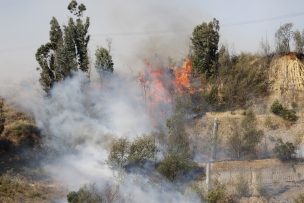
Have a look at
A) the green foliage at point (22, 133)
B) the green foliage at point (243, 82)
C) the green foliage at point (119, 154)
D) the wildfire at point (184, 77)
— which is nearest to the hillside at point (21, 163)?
the green foliage at point (22, 133)

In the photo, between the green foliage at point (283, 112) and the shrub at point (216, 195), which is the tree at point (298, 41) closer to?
the green foliage at point (283, 112)

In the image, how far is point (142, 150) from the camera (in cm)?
3934

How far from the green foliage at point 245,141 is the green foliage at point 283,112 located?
5172 mm

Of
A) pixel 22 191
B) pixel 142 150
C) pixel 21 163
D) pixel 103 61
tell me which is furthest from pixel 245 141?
pixel 103 61

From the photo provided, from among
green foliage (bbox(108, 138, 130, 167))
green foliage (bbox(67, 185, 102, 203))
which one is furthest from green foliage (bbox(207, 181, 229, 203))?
green foliage (bbox(108, 138, 130, 167))

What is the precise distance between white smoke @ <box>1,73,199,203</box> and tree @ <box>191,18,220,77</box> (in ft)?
21.2

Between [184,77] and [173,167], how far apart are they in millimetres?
18593

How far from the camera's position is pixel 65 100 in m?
47.9

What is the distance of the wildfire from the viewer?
53500mm

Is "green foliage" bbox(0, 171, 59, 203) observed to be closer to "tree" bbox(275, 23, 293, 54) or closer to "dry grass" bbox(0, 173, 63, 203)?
"dry grass" bbox(0, 173, 63, 203)

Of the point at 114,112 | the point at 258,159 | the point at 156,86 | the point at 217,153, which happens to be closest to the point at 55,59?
the point at 114,112

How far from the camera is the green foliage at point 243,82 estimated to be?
169 feet

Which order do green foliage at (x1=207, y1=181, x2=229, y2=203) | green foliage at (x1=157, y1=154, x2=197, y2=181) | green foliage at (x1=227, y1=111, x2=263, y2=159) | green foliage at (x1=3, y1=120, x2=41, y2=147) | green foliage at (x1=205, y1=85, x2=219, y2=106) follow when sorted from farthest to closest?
1. green foliage at (x1=205, y1=85, x2=219, y2=106)
2. green foliage at (x1=3, y1=120, x2=41, y2=147)
3. green foliage at (x1=227, y1=111, x2=263, y2=159)
4. green foliage at (x1=157, y1=154, x2=197, y2=181)
5. green foliage at (x1=207, y1=181, x2=229, y2=203)

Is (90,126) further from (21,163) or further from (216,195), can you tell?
(216,195)
